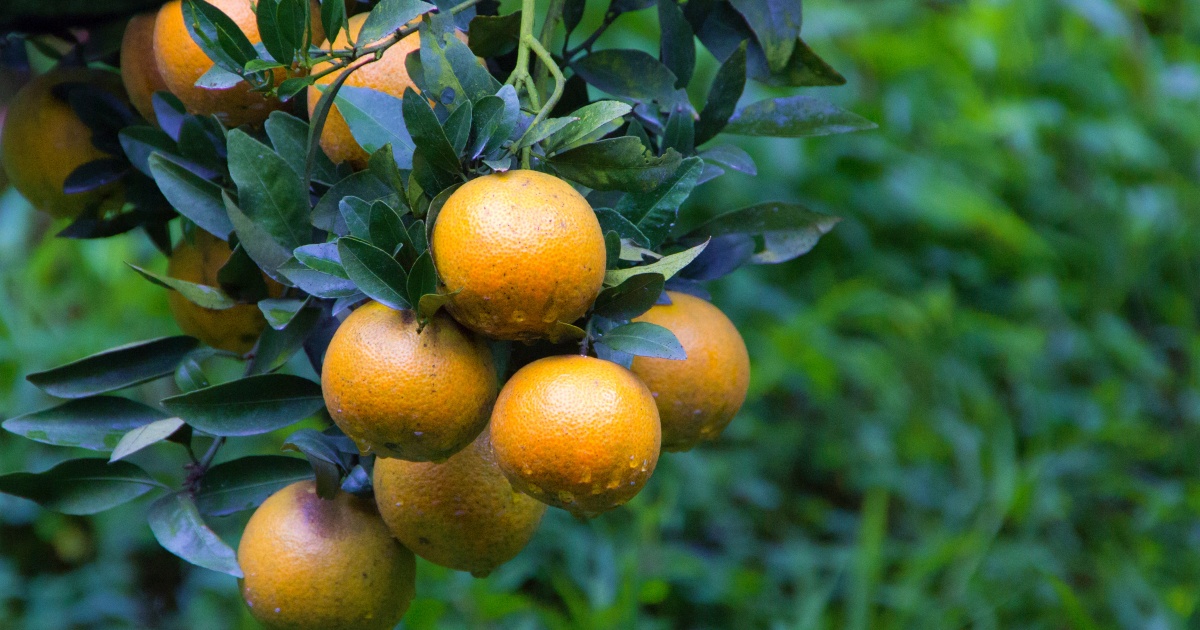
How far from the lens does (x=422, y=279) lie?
426mm

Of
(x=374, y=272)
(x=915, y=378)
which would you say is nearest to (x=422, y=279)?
(x=374, y=272)

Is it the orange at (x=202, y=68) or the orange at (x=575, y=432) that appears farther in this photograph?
the orange at (x=202, y=68)

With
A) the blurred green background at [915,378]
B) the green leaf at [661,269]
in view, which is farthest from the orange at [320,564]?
the blurred green background at [915,378]

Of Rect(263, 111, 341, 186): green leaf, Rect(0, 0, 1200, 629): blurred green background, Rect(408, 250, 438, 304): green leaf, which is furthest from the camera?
Rect(0, 0, 1200, 629): blurred green background

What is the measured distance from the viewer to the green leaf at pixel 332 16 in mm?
486

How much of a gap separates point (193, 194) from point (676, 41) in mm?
304

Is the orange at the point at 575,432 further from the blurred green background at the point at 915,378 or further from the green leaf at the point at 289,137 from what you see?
the blurred green background at the point at 915,378

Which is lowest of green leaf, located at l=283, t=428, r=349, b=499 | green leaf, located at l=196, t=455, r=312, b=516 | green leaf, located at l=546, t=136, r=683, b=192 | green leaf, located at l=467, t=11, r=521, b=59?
green leaf, located at l=196, t=455, r=312, b=516

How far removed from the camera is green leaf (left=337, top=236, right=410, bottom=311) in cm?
42

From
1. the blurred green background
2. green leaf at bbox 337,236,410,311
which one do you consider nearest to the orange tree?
green leaf at bbox 337,236,410,311

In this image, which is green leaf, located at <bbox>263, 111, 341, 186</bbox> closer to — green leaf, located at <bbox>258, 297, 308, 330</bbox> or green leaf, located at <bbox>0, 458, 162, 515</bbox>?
green leaf, located at <bbox>258, 297, 308, 330</bbox>

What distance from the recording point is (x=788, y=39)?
630mm

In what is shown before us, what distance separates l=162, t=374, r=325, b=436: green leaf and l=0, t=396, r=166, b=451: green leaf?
0.30ft

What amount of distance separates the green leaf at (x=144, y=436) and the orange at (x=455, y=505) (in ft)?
0.39
